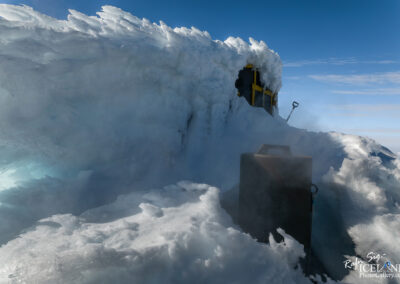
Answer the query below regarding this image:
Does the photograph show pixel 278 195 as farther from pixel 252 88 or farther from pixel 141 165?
pixel 252 88

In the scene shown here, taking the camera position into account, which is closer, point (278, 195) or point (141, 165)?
point (278, 195)

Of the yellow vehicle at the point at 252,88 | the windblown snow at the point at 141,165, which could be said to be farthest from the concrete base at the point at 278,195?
the yellow vehicle at the point at 252,88

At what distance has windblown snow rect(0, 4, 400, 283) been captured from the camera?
2.03 meters


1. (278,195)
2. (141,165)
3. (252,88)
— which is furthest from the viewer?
(252,88)

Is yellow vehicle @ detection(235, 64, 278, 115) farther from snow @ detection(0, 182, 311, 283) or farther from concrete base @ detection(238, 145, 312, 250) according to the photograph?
snow @ detection(0, 182, 311, 283)

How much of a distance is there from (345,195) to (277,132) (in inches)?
64.8

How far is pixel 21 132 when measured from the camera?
3.10 metres

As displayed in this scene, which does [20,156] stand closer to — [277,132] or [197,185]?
[197,185]

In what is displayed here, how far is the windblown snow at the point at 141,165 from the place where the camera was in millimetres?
2031

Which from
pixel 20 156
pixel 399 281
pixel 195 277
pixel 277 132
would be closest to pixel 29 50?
pixel 20 156

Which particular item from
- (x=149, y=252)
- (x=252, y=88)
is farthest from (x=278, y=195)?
(x=252, y=88)

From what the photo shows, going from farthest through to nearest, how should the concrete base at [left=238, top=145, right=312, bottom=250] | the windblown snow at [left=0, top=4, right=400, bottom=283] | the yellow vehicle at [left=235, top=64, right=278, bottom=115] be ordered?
the yellow vehicle at [left=235, top=64, right=278, bottom=115] < the concrete base at [left=238, top=145, right=312, bottom=250] < the windblown snow at [left=0, top=4, right=400, bottom=283]

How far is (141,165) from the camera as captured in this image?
365 cm

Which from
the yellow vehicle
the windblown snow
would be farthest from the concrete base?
the yellow vehicle
